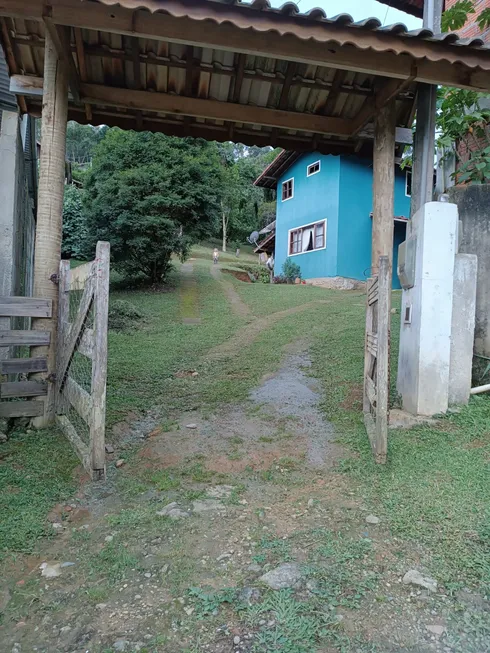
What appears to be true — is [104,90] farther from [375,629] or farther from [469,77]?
[375,629]

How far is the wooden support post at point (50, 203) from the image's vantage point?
4422 mm

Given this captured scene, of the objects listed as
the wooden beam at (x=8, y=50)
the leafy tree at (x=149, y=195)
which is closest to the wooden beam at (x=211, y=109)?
the wooden beam at (x=8, y=50)

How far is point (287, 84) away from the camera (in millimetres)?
5309

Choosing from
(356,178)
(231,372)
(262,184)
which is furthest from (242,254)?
(231,372)

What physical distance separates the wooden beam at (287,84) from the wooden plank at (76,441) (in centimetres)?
447

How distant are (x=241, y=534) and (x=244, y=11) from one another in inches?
156

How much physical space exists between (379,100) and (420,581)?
4.72 metres

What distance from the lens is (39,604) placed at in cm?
230

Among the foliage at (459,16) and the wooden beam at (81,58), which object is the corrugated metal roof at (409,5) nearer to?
the foliage at (459,16)

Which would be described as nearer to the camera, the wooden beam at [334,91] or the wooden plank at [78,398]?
the wooden plank at [78,398]

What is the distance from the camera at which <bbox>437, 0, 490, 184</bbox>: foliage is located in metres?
5.33

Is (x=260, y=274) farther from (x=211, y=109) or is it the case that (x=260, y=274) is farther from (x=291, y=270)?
(x=211, y=109)

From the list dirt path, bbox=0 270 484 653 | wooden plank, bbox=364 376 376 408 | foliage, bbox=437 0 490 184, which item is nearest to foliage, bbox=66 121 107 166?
foliage, bbox=437 0 490 184

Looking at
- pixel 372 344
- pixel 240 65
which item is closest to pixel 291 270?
pixel 240 65
